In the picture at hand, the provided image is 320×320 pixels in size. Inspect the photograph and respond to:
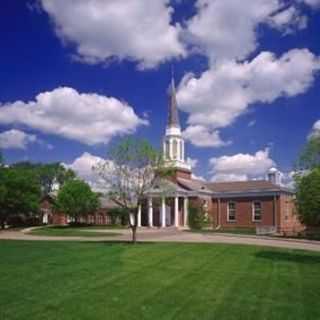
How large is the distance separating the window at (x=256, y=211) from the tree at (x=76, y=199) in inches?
732

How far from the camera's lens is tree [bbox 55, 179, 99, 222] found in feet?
182

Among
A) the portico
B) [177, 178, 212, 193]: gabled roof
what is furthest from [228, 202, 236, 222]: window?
the portico

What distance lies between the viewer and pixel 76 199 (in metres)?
55.6

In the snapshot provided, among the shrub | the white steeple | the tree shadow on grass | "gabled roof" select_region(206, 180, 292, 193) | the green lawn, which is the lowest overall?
the green lawn

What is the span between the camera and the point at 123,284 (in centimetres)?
1185

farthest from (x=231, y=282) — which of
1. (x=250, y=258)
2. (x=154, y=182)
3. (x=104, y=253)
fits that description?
(x=154, y=182)

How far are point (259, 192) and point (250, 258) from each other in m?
32.8

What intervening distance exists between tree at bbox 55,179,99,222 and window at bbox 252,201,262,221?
18584mm

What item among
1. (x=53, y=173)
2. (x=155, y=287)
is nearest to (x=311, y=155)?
(x=155, y=287)

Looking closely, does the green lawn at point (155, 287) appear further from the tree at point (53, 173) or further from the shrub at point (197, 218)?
the tree at point (53, 173)

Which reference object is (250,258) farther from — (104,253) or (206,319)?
(206,319)

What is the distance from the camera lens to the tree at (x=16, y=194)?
5169 cm

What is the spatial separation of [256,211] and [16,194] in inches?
1076

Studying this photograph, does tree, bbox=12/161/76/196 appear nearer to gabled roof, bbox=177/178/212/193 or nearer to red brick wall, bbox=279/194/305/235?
gabled roof, bbox=177/178/212/193
